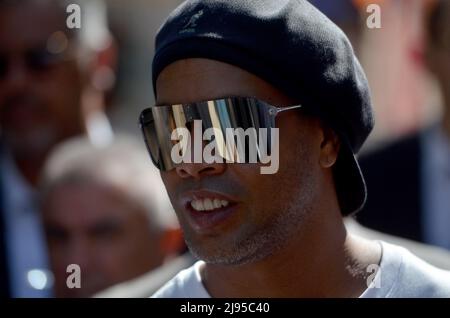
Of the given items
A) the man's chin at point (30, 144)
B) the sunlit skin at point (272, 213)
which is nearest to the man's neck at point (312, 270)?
the sunlit skin at point (272, 213)

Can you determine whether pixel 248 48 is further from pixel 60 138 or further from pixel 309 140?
pixel 60 138

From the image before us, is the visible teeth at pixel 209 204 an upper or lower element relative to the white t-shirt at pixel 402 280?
upper

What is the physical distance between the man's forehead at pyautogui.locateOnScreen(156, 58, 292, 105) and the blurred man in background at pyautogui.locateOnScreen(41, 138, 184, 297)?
139 centimetres

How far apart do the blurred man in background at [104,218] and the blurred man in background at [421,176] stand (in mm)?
810

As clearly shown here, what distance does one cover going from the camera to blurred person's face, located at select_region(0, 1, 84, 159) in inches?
188

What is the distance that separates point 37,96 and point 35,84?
0.17 ft

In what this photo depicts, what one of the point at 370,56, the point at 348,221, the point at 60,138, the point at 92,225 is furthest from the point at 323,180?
the point at 60,138

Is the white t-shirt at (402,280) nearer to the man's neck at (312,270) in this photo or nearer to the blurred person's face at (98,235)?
the man's neck at (312,270)

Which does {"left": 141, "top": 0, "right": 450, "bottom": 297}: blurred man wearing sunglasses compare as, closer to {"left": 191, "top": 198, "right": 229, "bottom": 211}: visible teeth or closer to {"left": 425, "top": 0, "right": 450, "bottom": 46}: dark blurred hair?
{"left": 191, "top": 198, "right": 229, "bottom": 211}: visible teeth

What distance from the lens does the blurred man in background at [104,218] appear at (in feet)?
14.0

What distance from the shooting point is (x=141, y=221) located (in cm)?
443

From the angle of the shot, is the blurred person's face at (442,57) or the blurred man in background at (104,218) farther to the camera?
the blurred person's face at (442,57)

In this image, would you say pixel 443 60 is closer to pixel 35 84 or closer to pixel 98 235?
pixel 98 235

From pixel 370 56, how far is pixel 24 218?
162 cm
